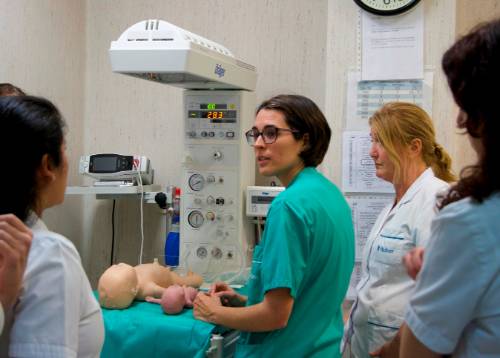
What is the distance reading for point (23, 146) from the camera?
966mm

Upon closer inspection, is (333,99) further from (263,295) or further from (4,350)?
(4,350)

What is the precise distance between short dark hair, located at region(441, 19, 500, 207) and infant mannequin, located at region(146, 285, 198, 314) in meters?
1.36

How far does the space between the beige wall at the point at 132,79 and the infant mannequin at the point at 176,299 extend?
3.16ft

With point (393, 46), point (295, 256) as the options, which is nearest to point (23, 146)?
point (295, 256)


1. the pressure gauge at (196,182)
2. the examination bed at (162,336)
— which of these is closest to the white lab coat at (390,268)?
the examination bed at (162,336)

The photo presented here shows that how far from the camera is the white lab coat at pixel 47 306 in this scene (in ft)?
2.90

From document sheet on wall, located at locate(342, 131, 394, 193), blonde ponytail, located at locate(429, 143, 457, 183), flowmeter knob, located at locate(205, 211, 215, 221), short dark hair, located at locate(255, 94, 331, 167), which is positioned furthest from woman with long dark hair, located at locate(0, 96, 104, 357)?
document sheet on wall, located at locate(342, 131, 394, 193)

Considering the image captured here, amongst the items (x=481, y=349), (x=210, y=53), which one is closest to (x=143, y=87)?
(x=210, y=53)

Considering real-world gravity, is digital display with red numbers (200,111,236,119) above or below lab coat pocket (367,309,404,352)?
above

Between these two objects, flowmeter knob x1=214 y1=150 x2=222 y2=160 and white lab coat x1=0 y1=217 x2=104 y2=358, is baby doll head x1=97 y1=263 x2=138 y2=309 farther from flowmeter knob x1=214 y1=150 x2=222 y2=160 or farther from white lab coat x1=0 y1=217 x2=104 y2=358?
white lab coat x1=0 y1=217 x2=104 y2=358

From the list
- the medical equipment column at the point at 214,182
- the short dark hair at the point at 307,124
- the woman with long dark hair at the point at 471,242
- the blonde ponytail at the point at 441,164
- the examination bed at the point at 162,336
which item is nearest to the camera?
the woman with long dark hair at the point at 471,242

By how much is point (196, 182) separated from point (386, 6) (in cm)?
121

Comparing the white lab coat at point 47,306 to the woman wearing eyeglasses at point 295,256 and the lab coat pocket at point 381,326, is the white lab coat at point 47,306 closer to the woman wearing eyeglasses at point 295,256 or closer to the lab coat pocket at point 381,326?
the woman wearing eyeglasses at point 295,256

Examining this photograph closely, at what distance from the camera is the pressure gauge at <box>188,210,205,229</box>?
263 centimetres
